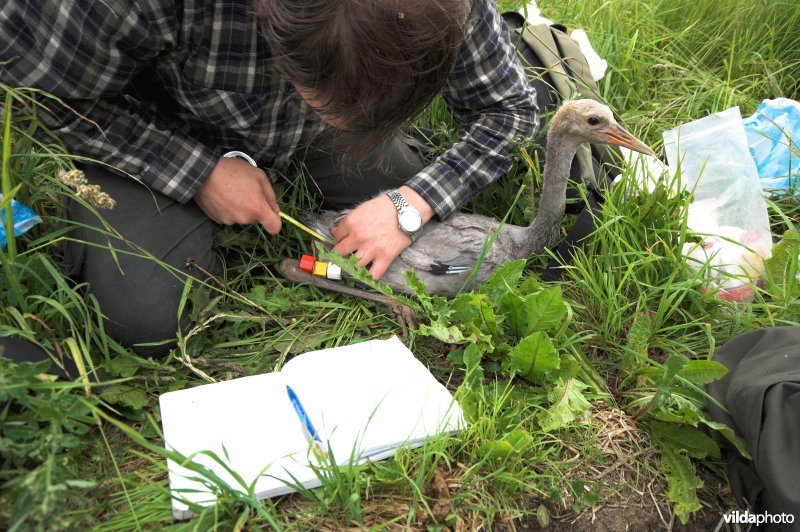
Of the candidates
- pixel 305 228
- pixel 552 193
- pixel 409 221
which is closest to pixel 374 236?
pixel 409 221

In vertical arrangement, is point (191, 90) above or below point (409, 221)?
above

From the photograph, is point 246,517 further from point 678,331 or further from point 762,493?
point 678,331

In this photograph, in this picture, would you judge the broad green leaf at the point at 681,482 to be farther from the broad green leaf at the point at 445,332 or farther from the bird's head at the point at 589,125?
the bird's head at the point at 589,125

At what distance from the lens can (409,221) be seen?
8.29ft

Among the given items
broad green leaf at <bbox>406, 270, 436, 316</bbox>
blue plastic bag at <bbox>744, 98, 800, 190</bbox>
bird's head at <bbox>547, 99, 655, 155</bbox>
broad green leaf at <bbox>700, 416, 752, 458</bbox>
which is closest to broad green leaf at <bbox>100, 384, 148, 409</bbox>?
broad green leaf at <bbox>406, 270, 436, 316</bbox>

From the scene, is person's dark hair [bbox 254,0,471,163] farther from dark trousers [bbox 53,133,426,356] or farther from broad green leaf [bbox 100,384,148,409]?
broad green leaf [bbox 100,384,148,409]

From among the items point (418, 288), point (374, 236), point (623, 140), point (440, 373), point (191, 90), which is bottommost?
point (440, 373)

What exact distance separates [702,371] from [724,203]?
4.24 feet

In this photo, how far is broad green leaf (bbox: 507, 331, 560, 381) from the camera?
78.7 inches

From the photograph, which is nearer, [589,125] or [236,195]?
[236,195]

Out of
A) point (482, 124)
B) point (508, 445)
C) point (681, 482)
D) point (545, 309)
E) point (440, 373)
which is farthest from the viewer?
point (482, 124)

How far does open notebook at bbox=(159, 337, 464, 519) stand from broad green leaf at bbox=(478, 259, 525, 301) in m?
0.39

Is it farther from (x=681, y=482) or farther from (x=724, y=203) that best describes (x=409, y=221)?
(x=724, y=203)

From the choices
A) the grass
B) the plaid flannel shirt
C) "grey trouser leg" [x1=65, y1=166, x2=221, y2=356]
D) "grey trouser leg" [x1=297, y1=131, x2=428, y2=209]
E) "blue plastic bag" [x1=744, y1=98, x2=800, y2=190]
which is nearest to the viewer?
the grass
